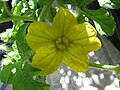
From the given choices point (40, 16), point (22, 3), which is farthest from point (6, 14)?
point (22, 3)

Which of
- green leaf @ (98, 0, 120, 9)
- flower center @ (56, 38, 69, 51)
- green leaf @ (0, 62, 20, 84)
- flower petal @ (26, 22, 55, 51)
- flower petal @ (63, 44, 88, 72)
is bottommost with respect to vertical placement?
green leaf @ (0, 62, 20, 84)

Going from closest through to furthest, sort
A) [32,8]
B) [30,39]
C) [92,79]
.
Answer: [30,39] → [32,8] → [92,79]

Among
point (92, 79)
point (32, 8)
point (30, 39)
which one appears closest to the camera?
point (30, 39)

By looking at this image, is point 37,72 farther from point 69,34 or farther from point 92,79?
point 92,79

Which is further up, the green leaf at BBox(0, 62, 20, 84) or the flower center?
the flower center

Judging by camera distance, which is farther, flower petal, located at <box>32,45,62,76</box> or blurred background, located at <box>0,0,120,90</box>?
blurred background, located at <box>0,0,120,90</box>

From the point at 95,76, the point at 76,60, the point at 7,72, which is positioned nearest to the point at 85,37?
the point at 76,60

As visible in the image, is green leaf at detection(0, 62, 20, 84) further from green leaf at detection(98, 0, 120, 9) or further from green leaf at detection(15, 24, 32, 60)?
green leaf at detection(98, 0, 120, 9)

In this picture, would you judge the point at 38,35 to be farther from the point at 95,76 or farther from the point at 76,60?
the point at 95,76

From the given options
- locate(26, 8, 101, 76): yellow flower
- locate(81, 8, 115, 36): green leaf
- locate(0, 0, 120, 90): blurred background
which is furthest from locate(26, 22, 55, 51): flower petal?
locate(0, 0, 120, 90): blurred background
